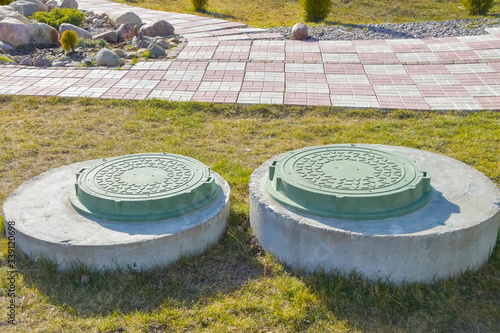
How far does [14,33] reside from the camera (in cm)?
990

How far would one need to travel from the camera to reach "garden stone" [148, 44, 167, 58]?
28.3 ft

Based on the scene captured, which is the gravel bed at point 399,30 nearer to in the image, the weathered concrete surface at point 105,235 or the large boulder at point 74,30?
the large boulder at point 74,30

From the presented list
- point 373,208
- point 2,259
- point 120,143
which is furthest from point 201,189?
point 120,143

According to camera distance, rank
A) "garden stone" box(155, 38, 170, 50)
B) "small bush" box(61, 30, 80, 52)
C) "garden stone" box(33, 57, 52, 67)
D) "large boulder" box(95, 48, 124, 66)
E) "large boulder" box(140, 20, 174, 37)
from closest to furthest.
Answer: "large boulder" box(95, 48, 124, 66) < "garden stone" box(33, 57, 52, 67) < "small bush" box(61, 30, 80, 52) < "garden stone" box(155, 38, 170, 50) < "large boulder" box(140, 20, 174, 37)

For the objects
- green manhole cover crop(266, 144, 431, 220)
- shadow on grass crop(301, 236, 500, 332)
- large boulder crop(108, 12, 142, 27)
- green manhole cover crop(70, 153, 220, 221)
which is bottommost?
large boulder crop(108, 12, 142, 27)

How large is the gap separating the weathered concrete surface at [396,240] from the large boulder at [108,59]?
5891 mm

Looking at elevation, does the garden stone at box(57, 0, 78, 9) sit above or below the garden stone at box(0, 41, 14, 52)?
above

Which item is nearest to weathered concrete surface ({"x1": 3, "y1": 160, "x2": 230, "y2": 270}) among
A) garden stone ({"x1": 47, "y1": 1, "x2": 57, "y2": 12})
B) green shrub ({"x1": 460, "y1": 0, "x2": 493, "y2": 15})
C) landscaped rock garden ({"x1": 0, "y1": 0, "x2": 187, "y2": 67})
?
landscaped rock garden ({"x1": 0, "y1": 0, "x2": 187, "y2": 67})

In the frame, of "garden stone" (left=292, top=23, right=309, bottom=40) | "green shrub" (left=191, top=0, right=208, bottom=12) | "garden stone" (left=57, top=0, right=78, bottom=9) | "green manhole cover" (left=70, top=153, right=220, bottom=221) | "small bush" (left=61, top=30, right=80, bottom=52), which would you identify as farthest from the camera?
"green shrub" (left=191, top=0, right=208, bottom=12)

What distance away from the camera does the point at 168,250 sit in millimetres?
2984

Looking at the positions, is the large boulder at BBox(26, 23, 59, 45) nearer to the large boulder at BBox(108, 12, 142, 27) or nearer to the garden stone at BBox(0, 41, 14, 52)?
the garden stone at BBox(0, 41, 14, 52)

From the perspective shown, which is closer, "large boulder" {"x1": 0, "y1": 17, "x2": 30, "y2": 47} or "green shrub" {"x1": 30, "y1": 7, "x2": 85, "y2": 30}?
"large boulder" {"x1": 0, "y1": 17, "x2": 30, "y2": 47}

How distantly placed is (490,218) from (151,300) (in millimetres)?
1962

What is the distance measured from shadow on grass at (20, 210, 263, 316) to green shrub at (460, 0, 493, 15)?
1217cm
